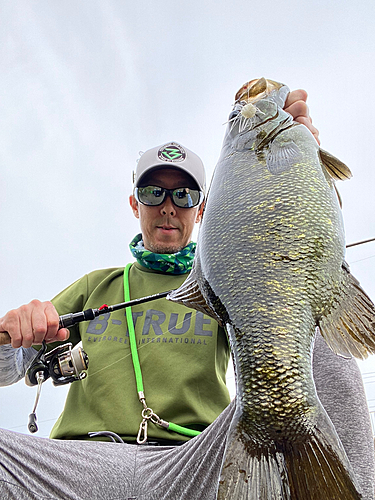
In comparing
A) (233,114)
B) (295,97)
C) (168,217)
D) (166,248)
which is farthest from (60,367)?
(295,97)

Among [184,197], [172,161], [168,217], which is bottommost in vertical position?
[168,217]

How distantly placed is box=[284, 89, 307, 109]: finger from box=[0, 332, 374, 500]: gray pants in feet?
3.49

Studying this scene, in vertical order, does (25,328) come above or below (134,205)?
below

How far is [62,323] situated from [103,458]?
2.28ft

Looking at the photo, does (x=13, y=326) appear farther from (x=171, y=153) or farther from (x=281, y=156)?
(x=171, y=153)

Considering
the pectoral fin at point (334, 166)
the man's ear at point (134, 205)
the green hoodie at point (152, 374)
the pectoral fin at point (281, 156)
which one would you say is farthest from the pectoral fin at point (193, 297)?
the man's ear at point (134, 205)

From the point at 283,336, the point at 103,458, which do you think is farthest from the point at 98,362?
the point at 283,336

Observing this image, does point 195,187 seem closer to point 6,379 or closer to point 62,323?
point 62,323

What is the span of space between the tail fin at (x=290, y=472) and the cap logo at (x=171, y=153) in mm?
2322

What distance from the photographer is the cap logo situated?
312 centimetres

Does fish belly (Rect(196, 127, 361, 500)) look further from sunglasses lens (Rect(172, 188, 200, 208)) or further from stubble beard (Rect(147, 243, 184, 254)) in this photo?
stubble beard (Rect(147, 243, 184, 254))

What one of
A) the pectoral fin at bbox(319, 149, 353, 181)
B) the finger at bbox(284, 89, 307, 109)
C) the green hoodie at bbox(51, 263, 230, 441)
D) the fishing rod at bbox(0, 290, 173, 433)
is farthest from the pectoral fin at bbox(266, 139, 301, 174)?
the fishing rod at bbox(0, 290, 173, 433)

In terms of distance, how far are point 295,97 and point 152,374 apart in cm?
154

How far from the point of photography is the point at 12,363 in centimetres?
250
